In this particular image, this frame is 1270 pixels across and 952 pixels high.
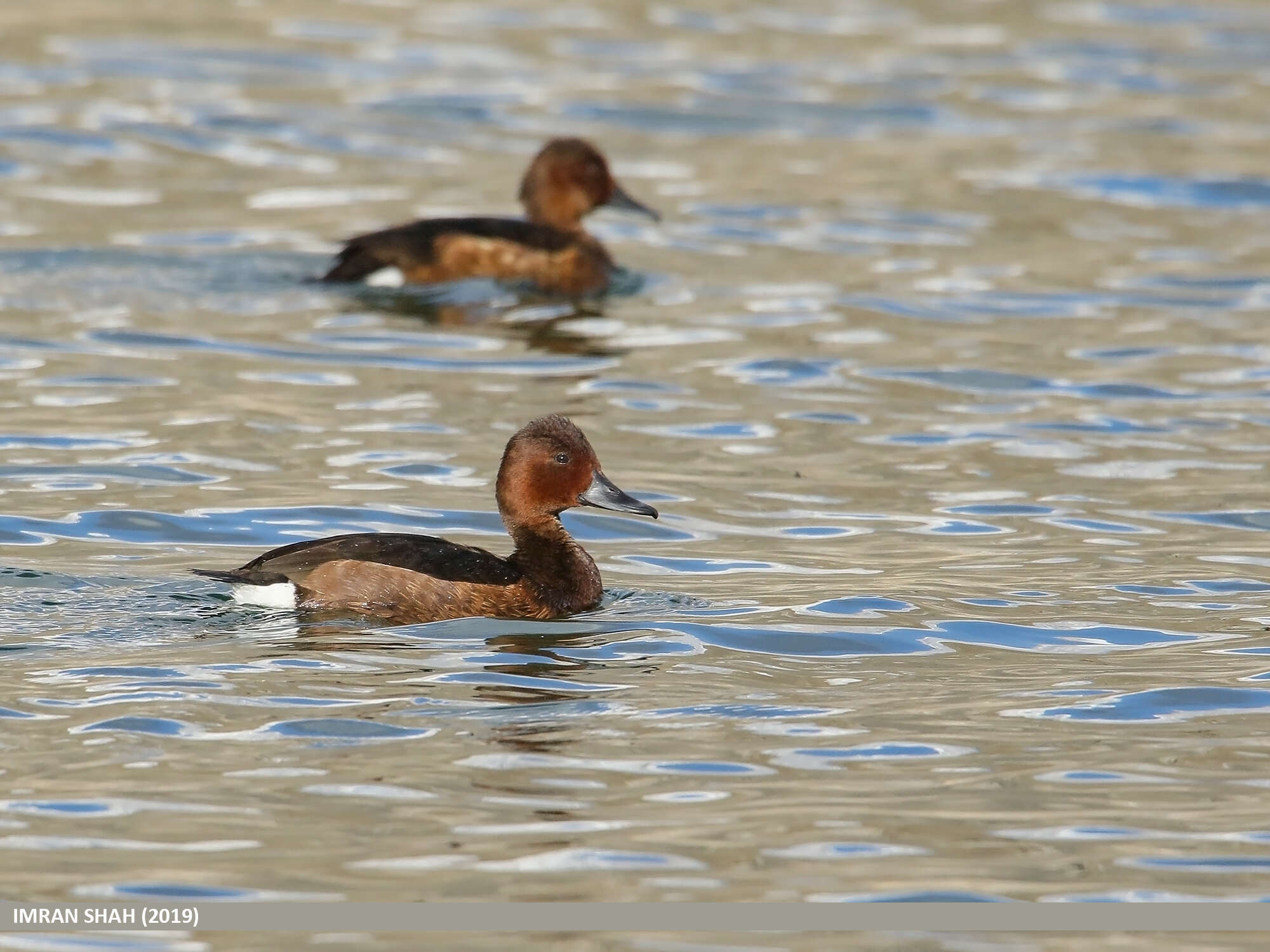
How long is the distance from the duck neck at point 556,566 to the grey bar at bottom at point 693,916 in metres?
2.85

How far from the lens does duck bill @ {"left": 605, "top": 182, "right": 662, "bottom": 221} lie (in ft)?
51.1

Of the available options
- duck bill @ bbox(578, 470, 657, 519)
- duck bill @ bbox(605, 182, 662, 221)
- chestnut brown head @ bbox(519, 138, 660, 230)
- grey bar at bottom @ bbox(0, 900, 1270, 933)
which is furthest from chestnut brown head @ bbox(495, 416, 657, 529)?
duck bill @ bbox(605, 182, 662, 221)

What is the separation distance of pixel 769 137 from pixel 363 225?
4.73m

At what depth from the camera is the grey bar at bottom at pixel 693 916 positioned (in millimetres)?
5320

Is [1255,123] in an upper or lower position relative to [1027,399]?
upper

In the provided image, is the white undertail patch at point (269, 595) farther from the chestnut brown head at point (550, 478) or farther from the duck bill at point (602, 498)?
the duck bill at point (602, 498)

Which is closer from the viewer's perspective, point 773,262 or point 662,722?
point 662,722

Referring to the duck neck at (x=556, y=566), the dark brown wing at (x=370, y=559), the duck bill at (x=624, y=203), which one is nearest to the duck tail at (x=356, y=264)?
the duck bill at (x=624, y=203)

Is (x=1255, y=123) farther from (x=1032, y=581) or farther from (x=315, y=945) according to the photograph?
(x=315, y=945)

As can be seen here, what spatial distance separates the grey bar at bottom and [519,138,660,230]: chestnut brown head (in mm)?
10318

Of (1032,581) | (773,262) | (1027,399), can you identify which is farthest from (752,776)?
(773,262)

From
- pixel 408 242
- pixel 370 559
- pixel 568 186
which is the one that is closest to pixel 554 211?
pixel 568 186

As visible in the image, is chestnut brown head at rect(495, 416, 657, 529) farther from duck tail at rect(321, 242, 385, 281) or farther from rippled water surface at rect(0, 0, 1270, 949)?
duck tail at rect(321, 242, 385, 281)

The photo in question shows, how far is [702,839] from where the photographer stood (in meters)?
5.89
